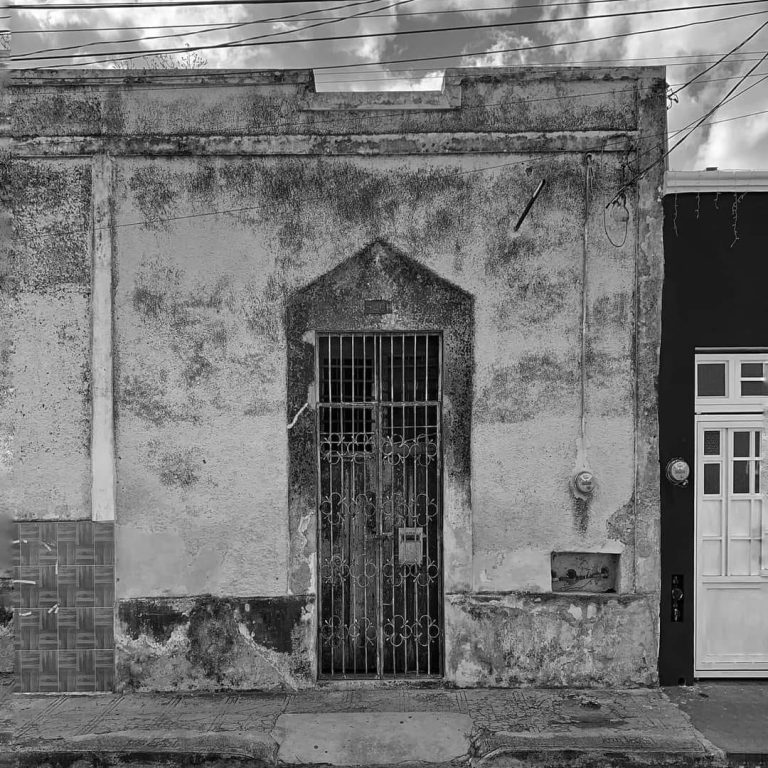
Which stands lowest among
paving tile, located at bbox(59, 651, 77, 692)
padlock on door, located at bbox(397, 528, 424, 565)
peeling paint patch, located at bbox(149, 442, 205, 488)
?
paving tile, located at bbox(59, 651, 77, 692)

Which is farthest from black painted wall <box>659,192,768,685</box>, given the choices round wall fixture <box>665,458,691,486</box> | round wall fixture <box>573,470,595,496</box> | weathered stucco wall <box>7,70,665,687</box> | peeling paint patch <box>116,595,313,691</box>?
peeling paint patch <box>116,595,313,691</box>

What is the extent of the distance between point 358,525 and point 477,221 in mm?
2689

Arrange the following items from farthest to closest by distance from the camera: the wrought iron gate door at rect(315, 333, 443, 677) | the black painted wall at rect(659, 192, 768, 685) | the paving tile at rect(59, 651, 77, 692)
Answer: the wrought iron gate door at rect(315, 333, 443, 677) < the black painted wall at rect(659, 192, 768, 685) < the paving tile at rect(59, 651, 77, 692)

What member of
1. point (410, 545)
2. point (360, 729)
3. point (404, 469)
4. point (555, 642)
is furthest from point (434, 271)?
point (360, 729)

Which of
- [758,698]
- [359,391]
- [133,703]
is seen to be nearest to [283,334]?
[359,391]

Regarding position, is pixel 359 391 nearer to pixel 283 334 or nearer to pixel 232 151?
pixel 283 334

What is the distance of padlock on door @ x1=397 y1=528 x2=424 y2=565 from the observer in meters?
5.09

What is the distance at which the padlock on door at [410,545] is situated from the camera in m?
5.09

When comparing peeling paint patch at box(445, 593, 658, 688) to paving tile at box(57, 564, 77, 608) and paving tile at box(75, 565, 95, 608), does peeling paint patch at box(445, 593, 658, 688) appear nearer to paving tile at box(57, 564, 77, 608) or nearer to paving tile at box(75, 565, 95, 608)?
paving tile at box(75, 565, 95, 608)

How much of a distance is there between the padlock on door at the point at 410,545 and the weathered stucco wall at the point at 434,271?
26cm

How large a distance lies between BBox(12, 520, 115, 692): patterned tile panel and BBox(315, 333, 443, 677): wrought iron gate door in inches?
68.3

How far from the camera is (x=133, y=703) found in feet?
15.5

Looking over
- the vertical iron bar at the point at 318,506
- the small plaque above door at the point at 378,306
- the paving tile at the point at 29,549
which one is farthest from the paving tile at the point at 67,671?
the small plaque above door at the point at 378,306

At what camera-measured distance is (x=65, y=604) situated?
4898 mm
